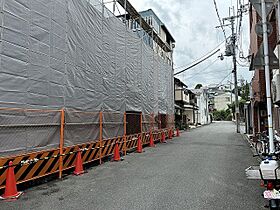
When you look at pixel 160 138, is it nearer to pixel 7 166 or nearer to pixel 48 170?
pixel 48 170

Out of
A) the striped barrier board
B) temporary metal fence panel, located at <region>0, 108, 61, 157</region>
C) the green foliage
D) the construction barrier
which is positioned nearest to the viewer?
temporary metal fence panel, located at <region>0, 108, 61, 157</region>

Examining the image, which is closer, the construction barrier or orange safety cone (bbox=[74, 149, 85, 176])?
the construction barrier

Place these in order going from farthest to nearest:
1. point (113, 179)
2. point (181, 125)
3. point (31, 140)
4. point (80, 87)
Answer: point (181, 125), point (80, 87), point (113, 179), point (31, 140)

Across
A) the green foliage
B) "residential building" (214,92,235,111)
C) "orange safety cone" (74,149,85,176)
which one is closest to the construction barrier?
"orange safety cone" (74,149,85,176)

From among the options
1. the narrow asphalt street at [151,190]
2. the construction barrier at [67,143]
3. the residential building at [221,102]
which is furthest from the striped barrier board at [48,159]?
the residential building at [221,102]

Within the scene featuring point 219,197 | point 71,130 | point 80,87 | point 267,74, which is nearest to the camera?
point 267,74

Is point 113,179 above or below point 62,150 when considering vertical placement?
below

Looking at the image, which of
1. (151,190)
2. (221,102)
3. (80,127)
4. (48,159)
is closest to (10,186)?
(48,159)

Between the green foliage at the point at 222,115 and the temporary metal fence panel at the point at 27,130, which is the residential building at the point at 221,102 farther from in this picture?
the temporary metal fence panel at the point at 27,130

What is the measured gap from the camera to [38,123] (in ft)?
22.5

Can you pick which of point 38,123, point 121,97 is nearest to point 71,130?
point 38,123

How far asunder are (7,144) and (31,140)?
0.72m

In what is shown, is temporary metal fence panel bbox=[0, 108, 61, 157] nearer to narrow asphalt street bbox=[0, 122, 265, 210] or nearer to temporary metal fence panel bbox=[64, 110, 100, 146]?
temporary metal fence panel bbox=[64, 110, 100, 146]

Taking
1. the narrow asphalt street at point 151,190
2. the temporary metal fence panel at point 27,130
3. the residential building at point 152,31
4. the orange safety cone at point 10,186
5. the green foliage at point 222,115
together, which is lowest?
the narrow asphalt street at point 151,190
